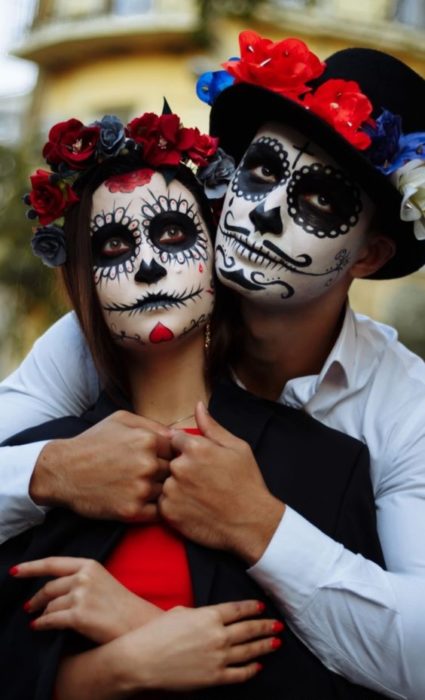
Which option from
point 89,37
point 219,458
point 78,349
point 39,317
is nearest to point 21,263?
point 39,317

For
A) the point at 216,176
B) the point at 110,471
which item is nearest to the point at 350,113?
the point at 216,176

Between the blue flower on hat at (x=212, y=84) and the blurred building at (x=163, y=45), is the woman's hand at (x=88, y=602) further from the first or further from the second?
the blurred building at (x=163, y=45)

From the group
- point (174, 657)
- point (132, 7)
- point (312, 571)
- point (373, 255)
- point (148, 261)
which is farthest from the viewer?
point (132, 7)

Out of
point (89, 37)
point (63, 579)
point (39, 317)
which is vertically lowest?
point (39, 317)

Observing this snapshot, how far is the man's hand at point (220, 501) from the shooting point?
8.66 feet

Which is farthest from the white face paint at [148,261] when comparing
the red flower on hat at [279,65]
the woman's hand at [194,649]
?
the woman's hand at [194,649]

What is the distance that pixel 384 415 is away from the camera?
306 centimetres

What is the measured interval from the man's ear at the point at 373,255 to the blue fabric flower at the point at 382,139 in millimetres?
273

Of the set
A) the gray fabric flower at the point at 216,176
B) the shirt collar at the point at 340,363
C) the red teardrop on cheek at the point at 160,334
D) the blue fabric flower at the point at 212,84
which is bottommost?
the shirt collar at the point at 340,363

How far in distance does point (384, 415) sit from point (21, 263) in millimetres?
9593

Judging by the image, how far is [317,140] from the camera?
2900 millimetres

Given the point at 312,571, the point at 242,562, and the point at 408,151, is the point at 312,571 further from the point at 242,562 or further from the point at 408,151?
the point at 408,151

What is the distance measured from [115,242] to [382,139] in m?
0.77

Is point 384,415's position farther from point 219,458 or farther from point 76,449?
point 76,449
